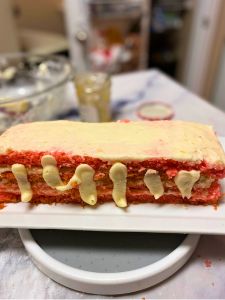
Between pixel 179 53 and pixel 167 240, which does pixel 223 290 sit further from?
pixel 179 53

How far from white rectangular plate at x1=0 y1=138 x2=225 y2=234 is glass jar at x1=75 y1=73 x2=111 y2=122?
419 millimetres

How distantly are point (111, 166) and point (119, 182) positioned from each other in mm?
39

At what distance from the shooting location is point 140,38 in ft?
6.18

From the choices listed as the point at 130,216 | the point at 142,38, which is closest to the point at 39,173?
the point at 130,216

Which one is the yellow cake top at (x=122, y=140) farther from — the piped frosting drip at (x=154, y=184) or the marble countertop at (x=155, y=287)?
the marble countertop at (x=155, y=287)

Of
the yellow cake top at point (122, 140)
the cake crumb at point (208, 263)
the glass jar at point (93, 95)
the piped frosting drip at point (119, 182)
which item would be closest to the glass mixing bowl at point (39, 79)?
the glass jar at point (93, 95)

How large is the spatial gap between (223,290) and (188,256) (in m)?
0.08

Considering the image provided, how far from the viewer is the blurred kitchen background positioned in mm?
1699

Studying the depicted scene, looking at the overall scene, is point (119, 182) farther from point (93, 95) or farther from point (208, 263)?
point (93, 95)

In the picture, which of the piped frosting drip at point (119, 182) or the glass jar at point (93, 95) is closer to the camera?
the piped frosting drip at point (119, 182)

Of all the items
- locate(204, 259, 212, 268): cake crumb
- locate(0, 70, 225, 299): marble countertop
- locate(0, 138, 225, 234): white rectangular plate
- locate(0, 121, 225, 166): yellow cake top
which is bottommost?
locate(0, 70, 225, 299): marble countertop

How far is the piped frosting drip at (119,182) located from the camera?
51cm

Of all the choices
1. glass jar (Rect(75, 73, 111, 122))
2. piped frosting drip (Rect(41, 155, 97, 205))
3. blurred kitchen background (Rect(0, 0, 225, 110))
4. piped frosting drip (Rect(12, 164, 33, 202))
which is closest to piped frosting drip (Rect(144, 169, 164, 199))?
piped frosting drip (Rect(41, 155, 97, 205))

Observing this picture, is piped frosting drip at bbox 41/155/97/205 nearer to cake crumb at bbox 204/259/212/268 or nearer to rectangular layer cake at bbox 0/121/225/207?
rectangular layer cake at bbox 0/121/225/207
